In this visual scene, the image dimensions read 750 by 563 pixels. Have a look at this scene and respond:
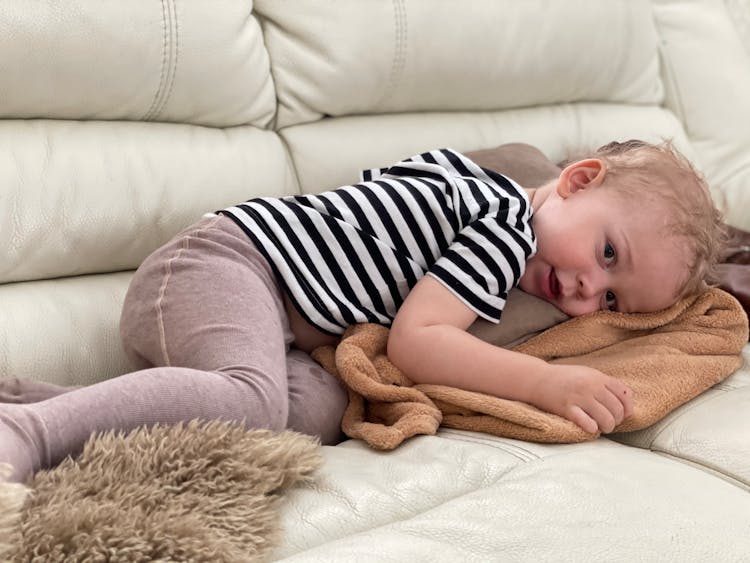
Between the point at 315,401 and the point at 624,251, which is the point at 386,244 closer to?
the point at 315,401

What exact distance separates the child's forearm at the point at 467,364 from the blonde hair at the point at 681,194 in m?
0.33

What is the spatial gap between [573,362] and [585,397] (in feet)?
0.67

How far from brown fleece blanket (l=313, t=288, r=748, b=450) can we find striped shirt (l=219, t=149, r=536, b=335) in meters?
0.07

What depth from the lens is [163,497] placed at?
3.12 feet

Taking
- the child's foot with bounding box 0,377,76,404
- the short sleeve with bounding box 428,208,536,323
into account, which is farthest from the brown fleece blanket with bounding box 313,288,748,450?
the child's foot with bounding box 0,377,76,404

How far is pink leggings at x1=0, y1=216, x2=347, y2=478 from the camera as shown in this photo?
1.01 meters

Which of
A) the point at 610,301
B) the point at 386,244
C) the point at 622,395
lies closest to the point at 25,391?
the point at 386,244

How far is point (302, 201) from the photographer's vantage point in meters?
1.45

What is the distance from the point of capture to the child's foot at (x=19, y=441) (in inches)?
36.2

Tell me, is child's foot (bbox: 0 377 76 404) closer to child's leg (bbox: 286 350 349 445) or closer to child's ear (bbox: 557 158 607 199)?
child's leg (bbox: 286 350 349 445)

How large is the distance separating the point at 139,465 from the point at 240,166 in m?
0.73

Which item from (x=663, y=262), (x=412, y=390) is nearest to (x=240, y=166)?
(x=412, y=390)

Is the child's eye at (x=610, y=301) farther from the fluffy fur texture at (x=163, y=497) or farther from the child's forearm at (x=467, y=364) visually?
the fluffy fur texture at (x=163, y=497)

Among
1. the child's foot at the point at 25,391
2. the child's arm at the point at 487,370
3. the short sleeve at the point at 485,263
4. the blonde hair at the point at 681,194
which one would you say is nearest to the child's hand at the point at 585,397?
the child's arm at the point at 487,370
